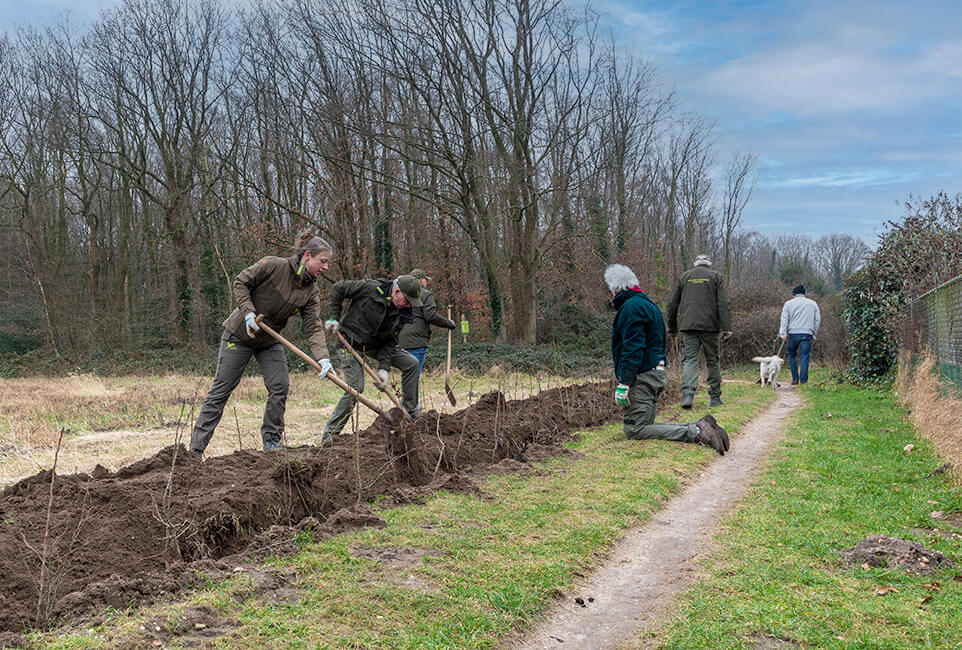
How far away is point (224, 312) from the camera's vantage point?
83.9 feet

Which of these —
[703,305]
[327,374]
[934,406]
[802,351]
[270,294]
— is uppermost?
[270,294]

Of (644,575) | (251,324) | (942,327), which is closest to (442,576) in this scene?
(644,575)

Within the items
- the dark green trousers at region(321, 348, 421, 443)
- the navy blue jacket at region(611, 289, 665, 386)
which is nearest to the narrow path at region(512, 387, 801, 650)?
the navy blue jacket at region(611, 289, 665, 386)

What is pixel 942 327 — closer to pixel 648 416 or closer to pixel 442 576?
pixel 648 416

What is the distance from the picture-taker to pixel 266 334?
6.55 metres

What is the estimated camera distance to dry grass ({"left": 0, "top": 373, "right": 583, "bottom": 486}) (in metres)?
7.84

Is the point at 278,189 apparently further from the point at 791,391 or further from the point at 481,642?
the point at 481,642

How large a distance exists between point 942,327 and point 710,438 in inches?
170

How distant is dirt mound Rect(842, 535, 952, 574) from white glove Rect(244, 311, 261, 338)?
15.2ft

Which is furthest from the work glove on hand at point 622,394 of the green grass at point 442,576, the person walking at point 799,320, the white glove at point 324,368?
the person walking at point 799,320

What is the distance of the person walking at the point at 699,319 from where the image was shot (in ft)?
35.9

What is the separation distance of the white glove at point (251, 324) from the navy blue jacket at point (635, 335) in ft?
11.5

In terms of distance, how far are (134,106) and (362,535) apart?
25285mm

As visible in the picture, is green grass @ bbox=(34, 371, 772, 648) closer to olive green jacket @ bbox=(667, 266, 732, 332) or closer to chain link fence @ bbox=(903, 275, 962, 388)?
chain link fence @ bbox=(903, 275, 962, 388)
